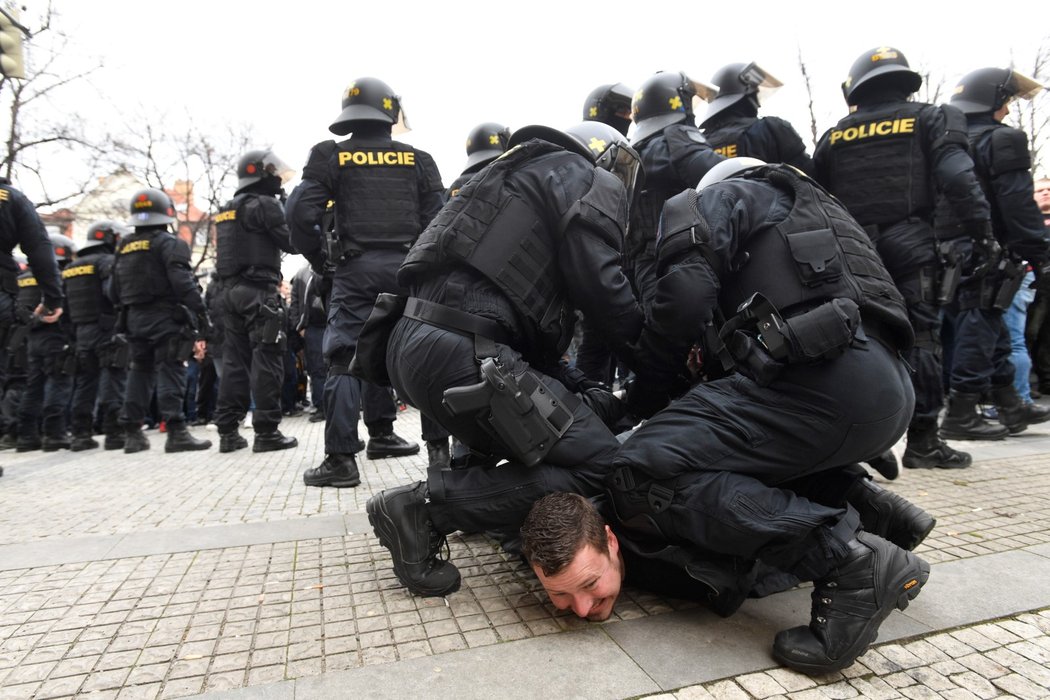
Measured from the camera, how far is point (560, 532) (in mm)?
2010

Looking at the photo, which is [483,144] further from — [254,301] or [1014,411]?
[1014,411]

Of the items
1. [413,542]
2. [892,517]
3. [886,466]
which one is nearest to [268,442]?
[413,542]

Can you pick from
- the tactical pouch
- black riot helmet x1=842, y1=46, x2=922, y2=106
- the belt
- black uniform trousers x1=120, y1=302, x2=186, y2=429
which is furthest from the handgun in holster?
black uniform trousers x1=120, y1=302, x2=186, y2=429

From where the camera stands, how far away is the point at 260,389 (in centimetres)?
570

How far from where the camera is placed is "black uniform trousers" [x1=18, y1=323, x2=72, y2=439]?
709 cm

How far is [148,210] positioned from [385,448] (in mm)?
3507

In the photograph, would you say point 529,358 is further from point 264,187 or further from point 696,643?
point 264,187

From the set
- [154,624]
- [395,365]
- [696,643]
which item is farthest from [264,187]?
[696,643]

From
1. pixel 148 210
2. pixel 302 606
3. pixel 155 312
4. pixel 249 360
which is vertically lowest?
Answer: pixel 302 606

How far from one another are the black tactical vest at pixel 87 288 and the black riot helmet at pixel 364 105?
4.10 meters

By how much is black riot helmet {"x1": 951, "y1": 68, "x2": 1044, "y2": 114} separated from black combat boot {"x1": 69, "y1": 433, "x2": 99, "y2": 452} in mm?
8681

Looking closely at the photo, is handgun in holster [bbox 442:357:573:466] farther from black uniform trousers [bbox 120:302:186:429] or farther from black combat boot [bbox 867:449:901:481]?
black uniform trousers [bbox 120:302:186:429]

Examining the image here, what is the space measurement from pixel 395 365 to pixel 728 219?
1.31 meters

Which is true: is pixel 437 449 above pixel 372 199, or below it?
below
